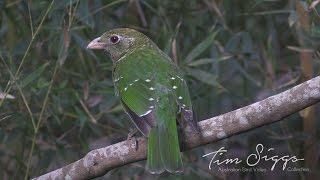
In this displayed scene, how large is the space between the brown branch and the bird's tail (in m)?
0.07

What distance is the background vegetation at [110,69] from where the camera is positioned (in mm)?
5520

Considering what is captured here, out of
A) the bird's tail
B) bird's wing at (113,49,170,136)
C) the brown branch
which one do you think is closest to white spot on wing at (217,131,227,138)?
the brown branch

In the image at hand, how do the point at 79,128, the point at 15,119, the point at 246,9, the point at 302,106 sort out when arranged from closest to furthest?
the point at 302,106, the point at 15,119, the point at 79,128, the point at 246,9

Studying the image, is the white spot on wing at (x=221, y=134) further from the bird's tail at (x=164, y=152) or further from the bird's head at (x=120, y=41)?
the bird's head at (x=120, y=41)

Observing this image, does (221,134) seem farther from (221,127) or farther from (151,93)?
(151,93)

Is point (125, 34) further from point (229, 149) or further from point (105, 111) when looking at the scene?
point (229, 149)

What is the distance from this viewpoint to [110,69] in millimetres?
5762

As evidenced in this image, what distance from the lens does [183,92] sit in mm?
4762

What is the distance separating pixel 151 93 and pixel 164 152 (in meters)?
0.56

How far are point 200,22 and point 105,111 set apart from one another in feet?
4.18

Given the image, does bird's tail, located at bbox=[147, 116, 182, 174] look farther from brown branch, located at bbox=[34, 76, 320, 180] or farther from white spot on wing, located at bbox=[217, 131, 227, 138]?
white spot on wing, located at bbox=[217, 131, 227, 138]

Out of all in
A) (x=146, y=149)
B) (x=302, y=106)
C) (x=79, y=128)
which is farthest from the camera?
(x=79, y=128)

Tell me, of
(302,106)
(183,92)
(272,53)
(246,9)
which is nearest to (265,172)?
(272,53)

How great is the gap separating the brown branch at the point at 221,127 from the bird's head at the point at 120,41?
4.42 ft
